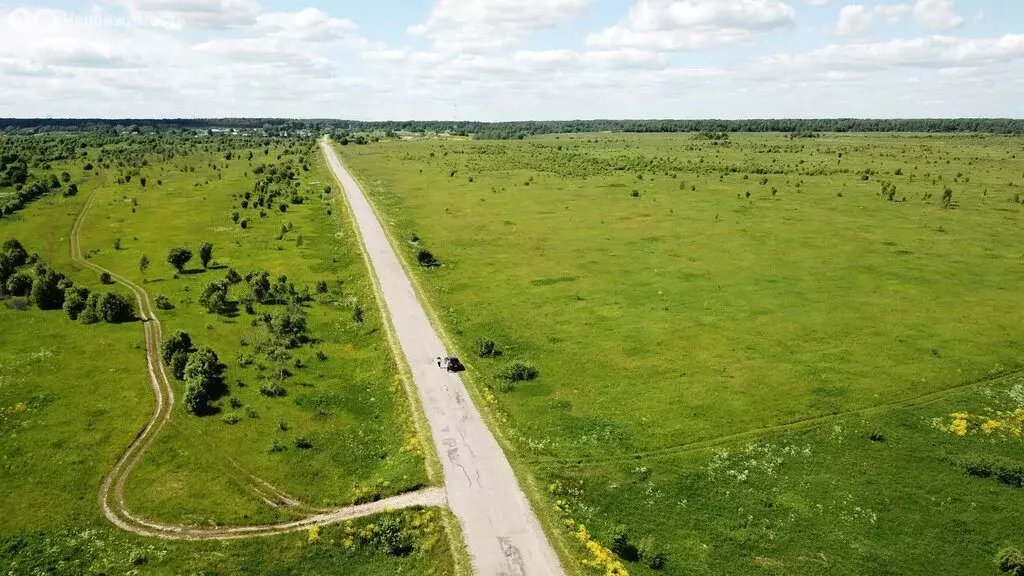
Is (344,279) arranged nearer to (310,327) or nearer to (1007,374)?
(310,327)

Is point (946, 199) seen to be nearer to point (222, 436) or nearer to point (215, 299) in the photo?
point (215, 299)

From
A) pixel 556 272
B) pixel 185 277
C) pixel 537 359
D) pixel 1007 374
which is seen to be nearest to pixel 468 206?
pixel 556 272

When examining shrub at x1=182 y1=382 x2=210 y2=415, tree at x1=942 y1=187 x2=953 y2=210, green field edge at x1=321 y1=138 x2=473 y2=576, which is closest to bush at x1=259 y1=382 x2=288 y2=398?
shrub at x1=182 y1=382 x2=210 y2=415

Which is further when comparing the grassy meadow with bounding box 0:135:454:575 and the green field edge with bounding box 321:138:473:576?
the grassy meadow with bounding box 0:135:454:575

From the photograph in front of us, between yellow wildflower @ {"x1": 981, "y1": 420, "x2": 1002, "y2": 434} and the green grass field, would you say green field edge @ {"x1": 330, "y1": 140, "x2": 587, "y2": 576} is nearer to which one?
the green grass field

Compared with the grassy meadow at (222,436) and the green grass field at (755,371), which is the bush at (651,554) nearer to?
the green grass field at (755,371)
